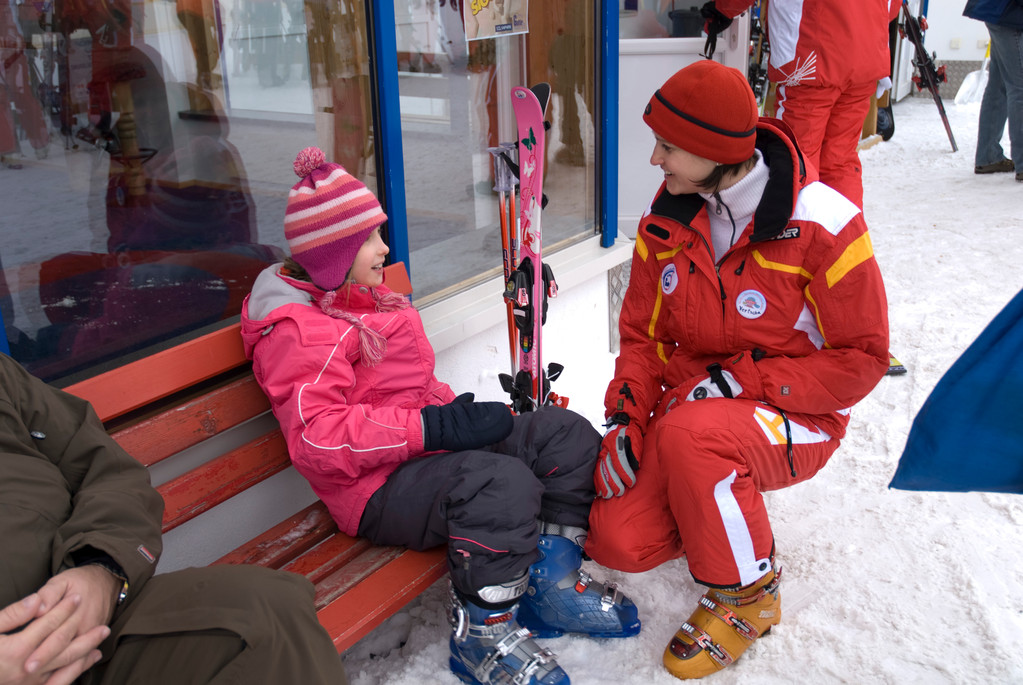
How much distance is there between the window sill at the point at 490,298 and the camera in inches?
117

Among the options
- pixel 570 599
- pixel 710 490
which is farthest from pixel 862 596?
pixel 570 599

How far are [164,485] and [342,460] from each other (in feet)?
1.35

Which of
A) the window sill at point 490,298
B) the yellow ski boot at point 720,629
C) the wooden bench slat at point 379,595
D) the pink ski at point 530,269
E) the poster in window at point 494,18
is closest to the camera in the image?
the wooden bench slat at point 379,595

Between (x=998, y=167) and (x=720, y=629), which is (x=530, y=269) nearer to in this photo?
(x=720, y=629)

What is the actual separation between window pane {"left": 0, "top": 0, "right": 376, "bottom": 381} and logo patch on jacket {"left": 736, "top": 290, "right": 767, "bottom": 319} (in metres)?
1.28

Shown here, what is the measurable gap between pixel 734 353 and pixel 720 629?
70cm

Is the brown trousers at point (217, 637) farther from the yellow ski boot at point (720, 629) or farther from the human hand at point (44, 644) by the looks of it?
the yellow ski boot at point (720, 629)

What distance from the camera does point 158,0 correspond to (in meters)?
2.23

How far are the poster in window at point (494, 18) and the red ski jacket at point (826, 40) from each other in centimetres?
124

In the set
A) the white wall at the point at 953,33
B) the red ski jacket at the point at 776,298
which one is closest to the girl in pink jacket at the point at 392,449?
the red ski jacket at the point at 776,298

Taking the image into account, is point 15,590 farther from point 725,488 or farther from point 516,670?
point 725,488

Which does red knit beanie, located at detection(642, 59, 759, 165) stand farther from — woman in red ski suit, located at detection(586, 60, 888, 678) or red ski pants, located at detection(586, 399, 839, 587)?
red ski pants, located at detection(586, 399, 839, 587)

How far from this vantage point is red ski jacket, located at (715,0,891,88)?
3820 mm

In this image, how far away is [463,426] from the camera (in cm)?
211
